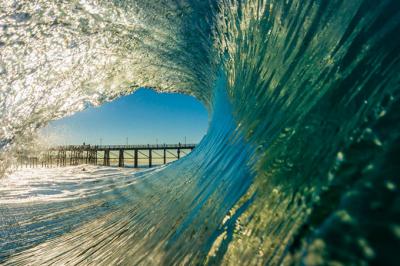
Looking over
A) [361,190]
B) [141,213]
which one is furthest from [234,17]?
[361,190]

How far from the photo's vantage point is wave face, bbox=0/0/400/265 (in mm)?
740

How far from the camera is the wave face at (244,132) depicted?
740 millimetres

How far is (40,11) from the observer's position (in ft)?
13.8

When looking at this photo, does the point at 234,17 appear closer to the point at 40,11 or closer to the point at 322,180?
the point at 40,11

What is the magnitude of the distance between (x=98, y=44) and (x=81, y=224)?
10.1ft

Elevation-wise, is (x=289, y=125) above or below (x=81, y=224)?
above

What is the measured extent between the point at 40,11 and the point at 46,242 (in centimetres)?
259

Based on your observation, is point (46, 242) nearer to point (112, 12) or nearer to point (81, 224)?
point (81, 224)

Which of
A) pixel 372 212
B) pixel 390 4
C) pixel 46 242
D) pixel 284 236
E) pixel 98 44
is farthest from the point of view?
pixel 98 44

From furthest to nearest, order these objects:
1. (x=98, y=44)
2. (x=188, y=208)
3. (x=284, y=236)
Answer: (x=98, y=44) → (x=188, y=208) → (x=284, y=236)

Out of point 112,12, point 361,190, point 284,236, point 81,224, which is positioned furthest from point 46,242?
point 112,12

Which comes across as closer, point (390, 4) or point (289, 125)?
point (390, 4)

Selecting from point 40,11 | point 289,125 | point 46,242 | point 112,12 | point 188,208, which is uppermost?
point 112,12

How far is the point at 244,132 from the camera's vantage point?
273 centimetres
